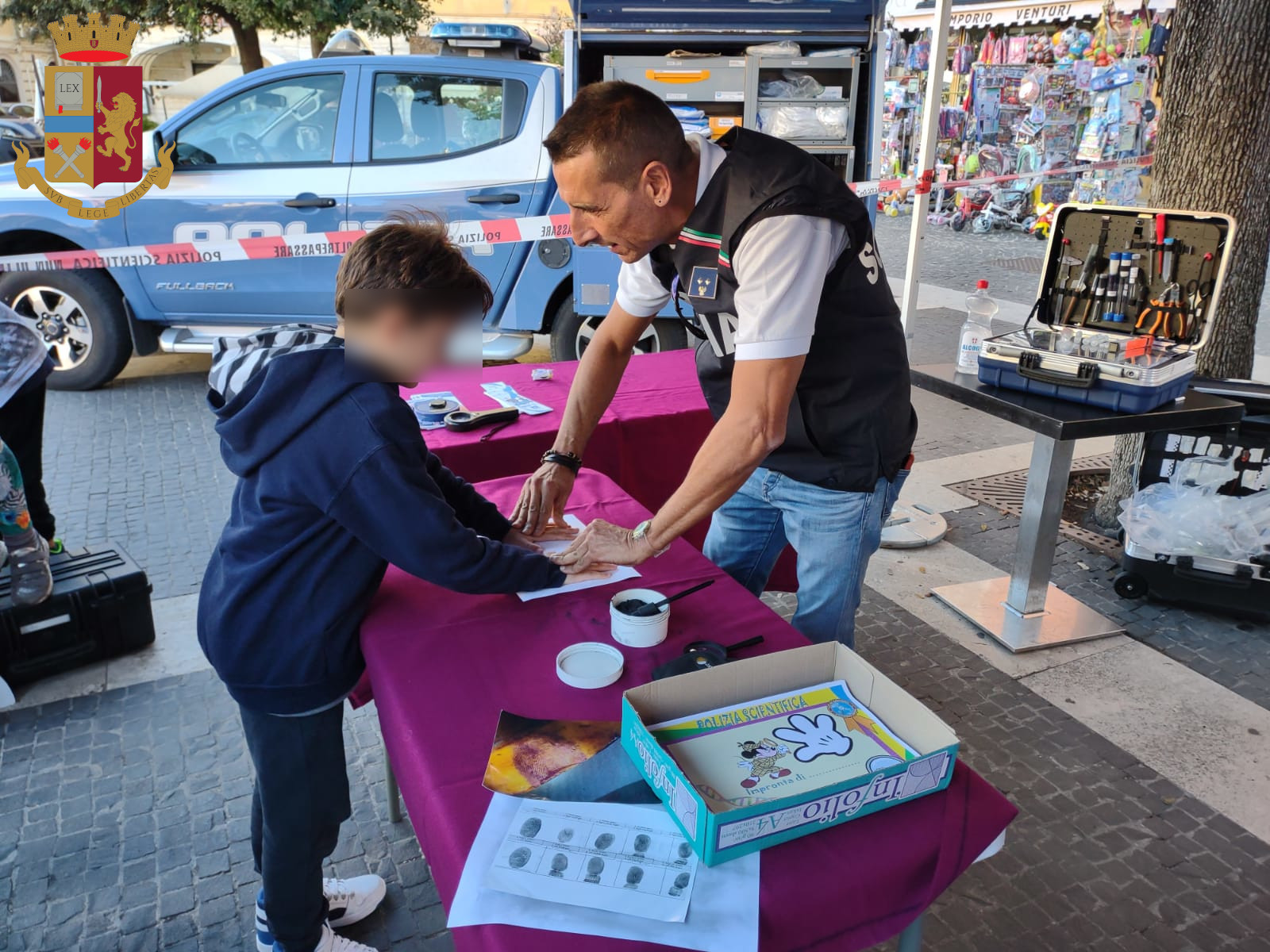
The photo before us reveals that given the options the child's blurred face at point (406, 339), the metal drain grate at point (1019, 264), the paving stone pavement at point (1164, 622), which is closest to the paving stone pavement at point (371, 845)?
the paving stone pavement at point (1164, 622)

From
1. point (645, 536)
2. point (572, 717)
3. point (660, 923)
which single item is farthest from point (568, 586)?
point (660, 923)

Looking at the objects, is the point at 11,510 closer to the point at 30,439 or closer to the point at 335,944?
the point at 30,439

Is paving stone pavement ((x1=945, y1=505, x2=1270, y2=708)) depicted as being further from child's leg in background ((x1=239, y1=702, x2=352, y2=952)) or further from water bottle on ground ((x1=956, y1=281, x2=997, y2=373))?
child's leg in background ((x1=239, y1=702, x2=352, y2=952))

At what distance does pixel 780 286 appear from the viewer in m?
1.58

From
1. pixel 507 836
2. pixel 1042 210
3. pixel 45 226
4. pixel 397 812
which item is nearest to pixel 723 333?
pixel 507 836

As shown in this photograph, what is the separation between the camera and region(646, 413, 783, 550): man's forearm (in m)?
→ 1.63

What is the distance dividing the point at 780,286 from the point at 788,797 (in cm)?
86

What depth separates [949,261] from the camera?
1110cm

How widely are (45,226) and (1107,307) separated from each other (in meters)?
5.90

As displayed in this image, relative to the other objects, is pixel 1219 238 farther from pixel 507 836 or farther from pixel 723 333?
pixel 507 836

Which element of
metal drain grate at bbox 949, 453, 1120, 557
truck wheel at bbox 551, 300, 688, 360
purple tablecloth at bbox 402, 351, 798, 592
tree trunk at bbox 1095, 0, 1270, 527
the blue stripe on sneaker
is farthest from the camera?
truck wheel at bbox 551, 300, 688, 360

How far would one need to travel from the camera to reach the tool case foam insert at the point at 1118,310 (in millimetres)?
2900

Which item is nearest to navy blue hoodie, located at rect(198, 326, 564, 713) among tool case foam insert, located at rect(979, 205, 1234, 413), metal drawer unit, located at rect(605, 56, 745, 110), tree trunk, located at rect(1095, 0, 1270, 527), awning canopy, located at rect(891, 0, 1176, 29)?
tool case foam insert, located at rect(979, 205, 1234, 413)

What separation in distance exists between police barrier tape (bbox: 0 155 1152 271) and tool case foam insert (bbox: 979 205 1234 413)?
2.07 meters
